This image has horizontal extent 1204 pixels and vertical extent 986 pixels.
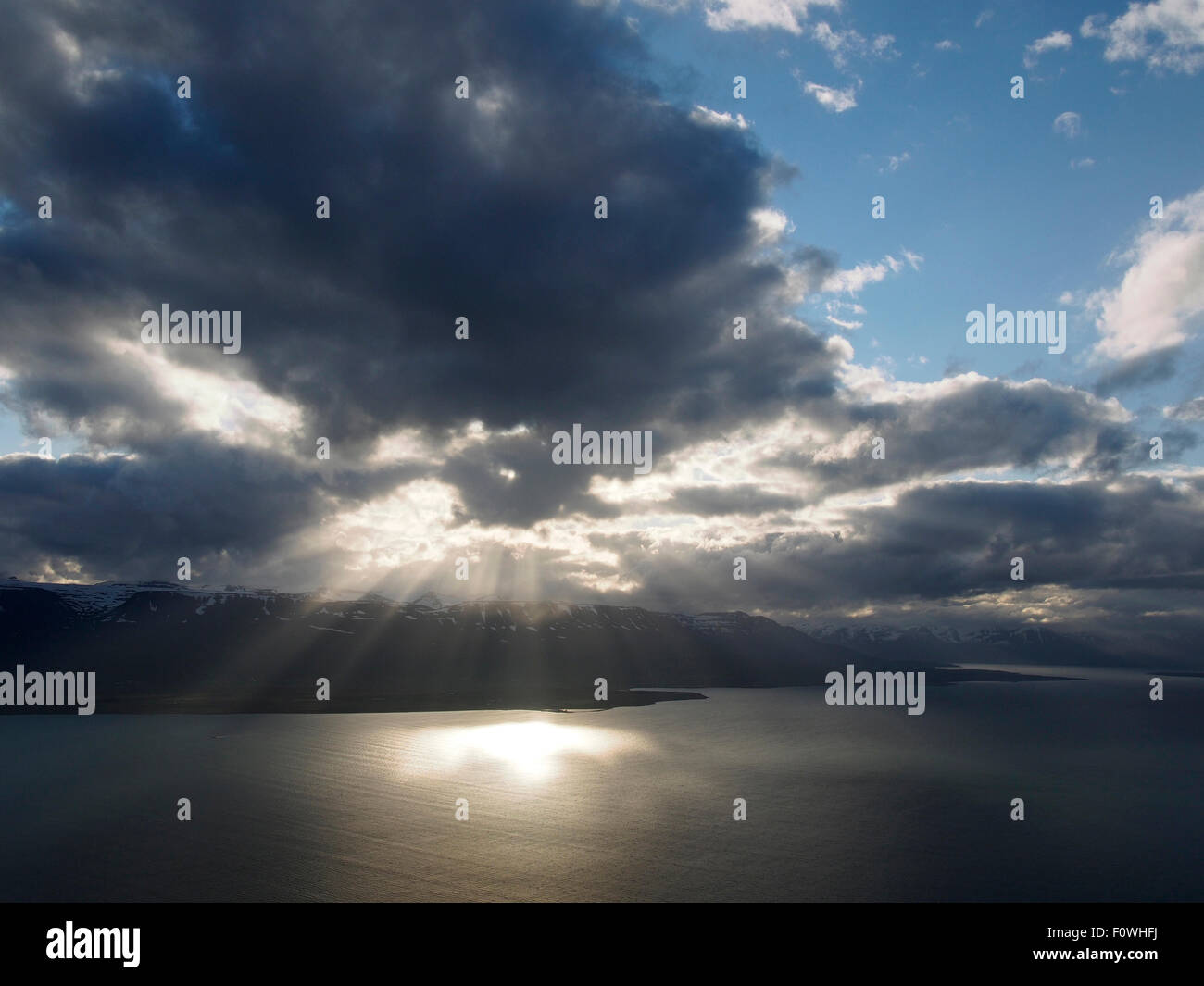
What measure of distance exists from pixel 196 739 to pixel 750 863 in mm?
147650

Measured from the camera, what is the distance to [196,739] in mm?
158250

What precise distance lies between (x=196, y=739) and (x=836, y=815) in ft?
489

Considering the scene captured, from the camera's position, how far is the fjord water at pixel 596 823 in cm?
6056

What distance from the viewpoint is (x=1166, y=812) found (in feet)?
290

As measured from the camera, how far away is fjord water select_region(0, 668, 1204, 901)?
6056cm

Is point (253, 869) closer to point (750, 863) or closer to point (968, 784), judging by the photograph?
point (750, 863)

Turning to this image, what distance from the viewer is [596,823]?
271 ft

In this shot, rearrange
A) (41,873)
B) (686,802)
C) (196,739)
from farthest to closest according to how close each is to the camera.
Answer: (196,739) → (686,802) → (41,873)
